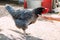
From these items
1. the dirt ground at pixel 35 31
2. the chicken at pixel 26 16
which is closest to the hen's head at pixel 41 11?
the chicken at pixel 26 16

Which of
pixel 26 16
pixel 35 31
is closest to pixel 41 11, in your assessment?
pixel 26 16

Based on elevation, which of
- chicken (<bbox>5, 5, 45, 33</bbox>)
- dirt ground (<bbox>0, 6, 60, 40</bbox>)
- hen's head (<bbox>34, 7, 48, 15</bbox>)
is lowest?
dirt ground (<bbox>0, 6, 60, 40</bbox>)

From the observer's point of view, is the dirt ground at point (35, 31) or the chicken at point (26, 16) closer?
the chicken at point (26, 16)

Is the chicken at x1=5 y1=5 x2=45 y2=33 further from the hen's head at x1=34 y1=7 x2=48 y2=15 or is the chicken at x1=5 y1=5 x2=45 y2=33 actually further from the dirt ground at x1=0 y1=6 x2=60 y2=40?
the dirt ground at x1=0 y1=6 x2=60 y2=40

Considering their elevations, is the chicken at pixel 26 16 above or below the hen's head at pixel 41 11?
below

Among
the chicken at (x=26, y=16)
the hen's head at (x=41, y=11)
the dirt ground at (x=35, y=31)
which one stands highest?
the hen's head at (x=41, y=11)

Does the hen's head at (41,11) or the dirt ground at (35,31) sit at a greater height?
the hen's head at (41,11)

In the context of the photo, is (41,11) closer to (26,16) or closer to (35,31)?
(26,16)

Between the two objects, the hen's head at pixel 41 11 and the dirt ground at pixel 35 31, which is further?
the dirt ground at pixel 35 31

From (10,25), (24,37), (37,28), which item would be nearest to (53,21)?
(37,28)

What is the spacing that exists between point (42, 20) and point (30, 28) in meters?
0.61

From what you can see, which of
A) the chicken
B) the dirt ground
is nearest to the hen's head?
the chicken

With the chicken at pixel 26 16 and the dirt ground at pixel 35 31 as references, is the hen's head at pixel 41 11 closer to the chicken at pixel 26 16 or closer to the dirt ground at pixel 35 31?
the chicken at pixel 26 16

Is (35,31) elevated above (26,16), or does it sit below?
below
